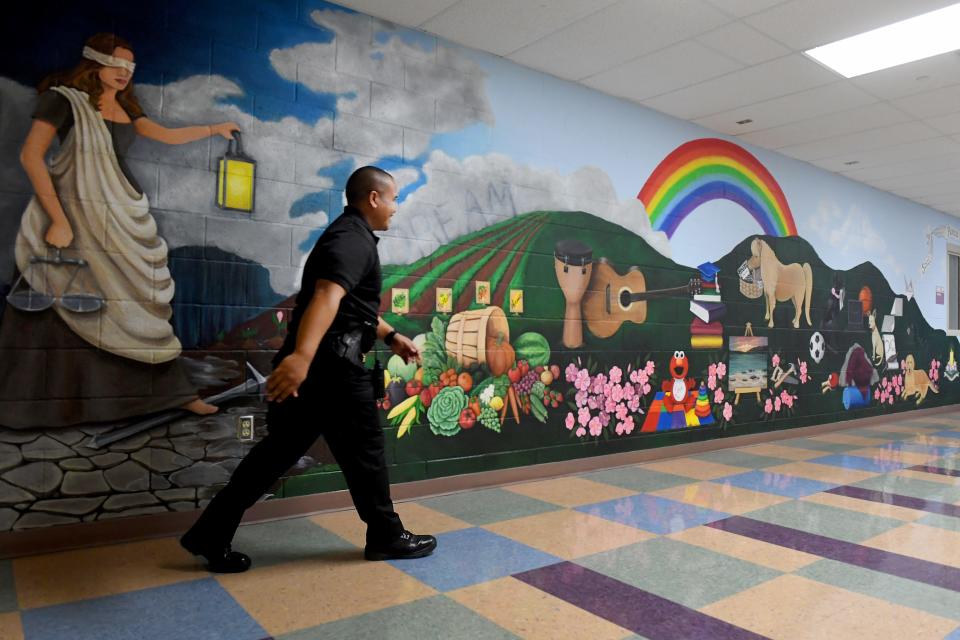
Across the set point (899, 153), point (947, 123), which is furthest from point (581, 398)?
point (899, 153)

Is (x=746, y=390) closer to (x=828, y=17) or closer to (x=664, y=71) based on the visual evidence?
(x=664, y=71)

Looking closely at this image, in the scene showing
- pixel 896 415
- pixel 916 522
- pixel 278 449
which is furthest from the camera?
pixel 896 415

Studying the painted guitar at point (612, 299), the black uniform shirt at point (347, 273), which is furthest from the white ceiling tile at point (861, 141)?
the black uniform shirt at point (347, 273)

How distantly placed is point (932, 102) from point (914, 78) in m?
0.61

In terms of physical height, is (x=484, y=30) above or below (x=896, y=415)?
above

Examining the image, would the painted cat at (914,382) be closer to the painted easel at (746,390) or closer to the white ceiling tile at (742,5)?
the painted easel at (746,390)

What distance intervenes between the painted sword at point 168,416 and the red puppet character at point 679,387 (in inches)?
123

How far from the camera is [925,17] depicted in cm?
354

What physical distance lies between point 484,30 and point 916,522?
135 inches

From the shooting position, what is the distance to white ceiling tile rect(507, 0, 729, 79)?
346 cm

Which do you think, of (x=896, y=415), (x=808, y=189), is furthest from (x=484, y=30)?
(x=896, y=415)

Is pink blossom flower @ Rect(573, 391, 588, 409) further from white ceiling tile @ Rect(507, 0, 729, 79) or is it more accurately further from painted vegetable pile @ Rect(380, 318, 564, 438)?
white ceiling tile @ Rect(507, 0, 729, 79)

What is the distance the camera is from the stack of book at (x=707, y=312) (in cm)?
530

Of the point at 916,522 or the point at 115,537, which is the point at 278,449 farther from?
the point at 916,522
